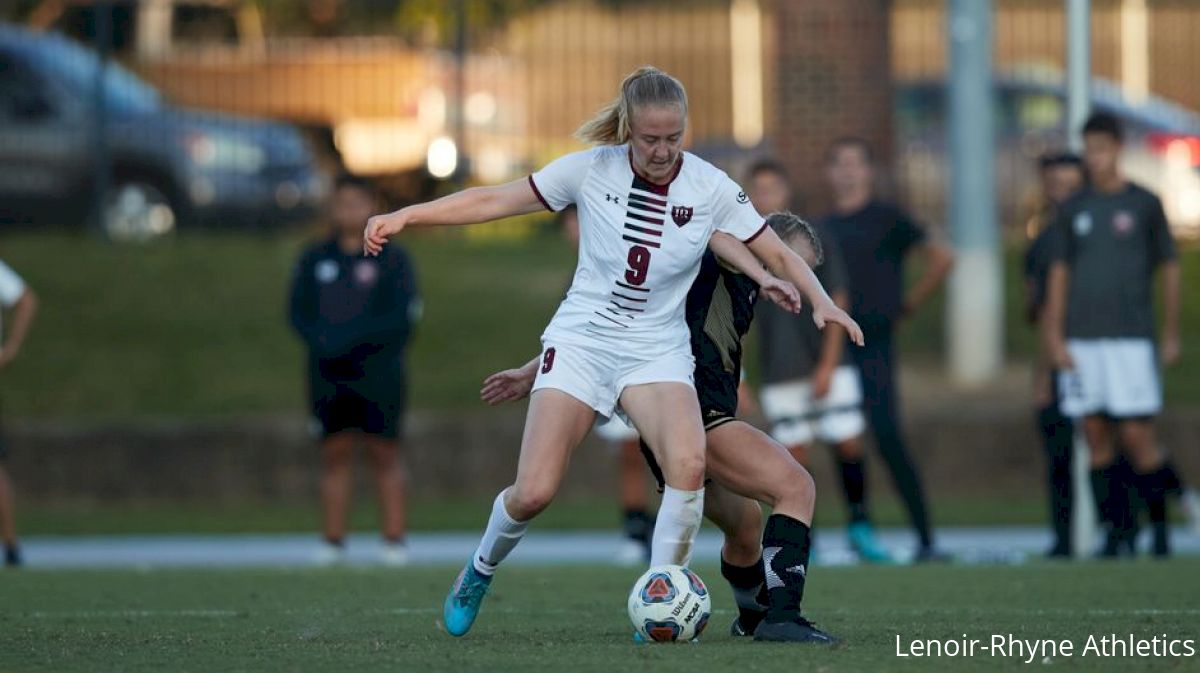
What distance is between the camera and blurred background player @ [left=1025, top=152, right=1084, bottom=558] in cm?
1265

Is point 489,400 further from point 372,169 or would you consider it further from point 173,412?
point 372,169

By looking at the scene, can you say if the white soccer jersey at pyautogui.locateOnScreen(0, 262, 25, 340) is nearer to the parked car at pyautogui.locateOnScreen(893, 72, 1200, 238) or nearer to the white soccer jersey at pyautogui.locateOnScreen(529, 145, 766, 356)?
the white soccer jersey at pyautogui.locateOnScreen(529, 145, 766, 356)

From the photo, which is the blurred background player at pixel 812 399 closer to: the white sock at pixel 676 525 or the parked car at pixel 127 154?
the white sock at pixel 676 525

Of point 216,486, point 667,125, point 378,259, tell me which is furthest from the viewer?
point 216,486

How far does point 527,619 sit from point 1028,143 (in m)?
13.0

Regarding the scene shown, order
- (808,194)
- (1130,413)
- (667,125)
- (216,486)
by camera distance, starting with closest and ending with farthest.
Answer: (667,125) → (1130,413) → (216,486) → (808,194)

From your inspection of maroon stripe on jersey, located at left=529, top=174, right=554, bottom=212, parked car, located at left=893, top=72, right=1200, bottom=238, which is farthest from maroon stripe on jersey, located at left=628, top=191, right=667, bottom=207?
parked car, located at left=893, top=72, right=1200, bottom=238

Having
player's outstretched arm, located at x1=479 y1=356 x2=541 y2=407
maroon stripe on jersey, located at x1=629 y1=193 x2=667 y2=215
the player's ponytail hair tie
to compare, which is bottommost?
player's outstretched arm, located at x1=479 y1=356 x2=541 y2=407

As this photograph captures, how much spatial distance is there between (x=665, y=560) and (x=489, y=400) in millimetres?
932

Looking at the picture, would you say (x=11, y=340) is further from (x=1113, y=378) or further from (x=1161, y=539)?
(x=1161, y=539)

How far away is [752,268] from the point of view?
7570 millimetres

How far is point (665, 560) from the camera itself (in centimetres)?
763

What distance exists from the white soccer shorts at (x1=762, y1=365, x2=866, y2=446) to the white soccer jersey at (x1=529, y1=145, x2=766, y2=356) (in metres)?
4.80

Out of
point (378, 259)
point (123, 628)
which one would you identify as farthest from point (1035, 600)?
point (378, 259)
